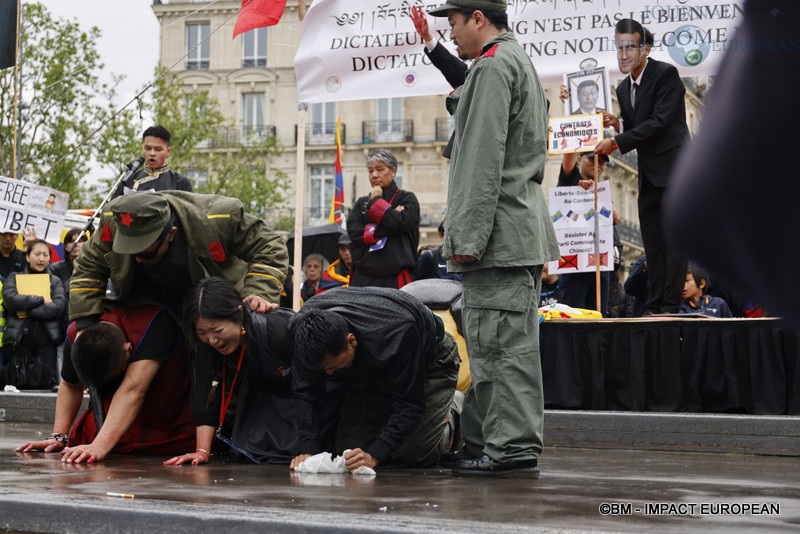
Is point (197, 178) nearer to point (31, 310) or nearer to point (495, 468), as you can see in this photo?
point (31, 310)

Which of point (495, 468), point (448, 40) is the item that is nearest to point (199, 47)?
point (448, 40)

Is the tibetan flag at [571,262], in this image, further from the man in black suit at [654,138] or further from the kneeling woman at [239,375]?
the kneeling woman at [239,375]

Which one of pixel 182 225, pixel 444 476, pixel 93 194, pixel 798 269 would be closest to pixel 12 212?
pixel 182 225

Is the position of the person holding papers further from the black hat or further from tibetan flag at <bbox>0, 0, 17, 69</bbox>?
the black hat

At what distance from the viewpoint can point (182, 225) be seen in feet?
18.9

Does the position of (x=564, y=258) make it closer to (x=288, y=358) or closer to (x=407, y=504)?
(x=288, y=358)

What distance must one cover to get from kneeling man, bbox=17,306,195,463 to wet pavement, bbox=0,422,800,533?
0.82 ft

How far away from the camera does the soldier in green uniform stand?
4.72 m

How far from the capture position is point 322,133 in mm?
50781

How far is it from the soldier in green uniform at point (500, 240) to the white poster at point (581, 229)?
14.2 ft

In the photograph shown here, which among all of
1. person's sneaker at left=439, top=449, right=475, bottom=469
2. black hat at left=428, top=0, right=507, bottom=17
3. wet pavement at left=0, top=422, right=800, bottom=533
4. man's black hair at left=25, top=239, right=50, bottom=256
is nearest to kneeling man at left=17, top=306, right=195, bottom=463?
wet pavement at left=0, top=422, right=800, bottom=533

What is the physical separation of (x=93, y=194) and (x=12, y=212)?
29.1 metres

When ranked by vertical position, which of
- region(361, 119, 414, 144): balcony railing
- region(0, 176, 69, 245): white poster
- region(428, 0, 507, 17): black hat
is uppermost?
region(361, 119, 414, 144): balcony railing

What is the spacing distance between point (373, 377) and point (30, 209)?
782cm
